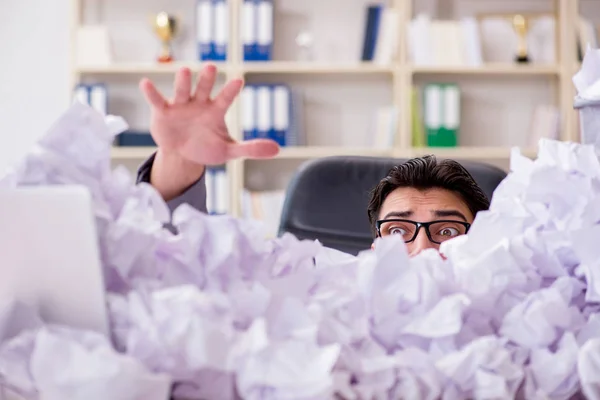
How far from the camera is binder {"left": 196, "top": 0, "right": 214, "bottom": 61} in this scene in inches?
159

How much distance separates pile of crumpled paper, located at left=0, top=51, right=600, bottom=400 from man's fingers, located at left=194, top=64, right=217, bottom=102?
108 mm

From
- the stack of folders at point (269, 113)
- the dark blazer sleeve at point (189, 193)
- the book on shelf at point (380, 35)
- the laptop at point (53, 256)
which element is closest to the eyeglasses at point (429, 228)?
the dark blazer sleeve at point (189, 193)

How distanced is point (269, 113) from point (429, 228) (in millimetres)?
2517

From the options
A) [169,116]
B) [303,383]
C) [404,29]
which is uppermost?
[404,29]

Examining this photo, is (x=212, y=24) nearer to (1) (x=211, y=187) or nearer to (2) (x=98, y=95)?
(2) (x=98, y=95)

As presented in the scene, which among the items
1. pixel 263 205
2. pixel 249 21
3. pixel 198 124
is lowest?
pixel 263 205

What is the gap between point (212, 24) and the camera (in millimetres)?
4051

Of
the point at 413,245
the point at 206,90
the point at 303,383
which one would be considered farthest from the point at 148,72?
the point at 303,383

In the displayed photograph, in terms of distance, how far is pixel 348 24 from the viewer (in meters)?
4.28

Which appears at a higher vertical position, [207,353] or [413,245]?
[207,353]

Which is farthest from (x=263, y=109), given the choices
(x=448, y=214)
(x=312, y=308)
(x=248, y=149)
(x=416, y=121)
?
(x=312, y=308)

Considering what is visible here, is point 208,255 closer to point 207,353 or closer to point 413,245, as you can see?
point 207,353


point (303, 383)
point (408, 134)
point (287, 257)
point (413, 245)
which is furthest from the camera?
point (408, 134)

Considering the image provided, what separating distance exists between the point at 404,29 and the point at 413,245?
8.91 ft
